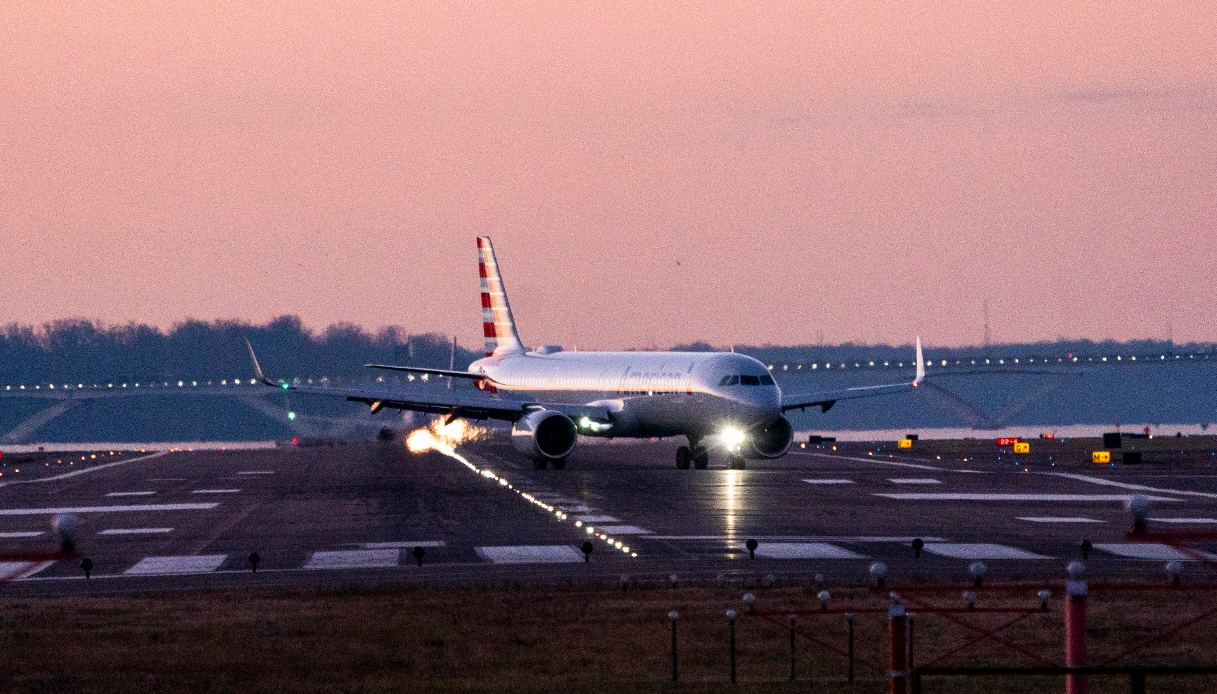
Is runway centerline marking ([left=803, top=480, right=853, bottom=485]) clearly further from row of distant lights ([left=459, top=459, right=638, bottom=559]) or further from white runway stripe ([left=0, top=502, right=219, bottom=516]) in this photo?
white runway stripe ([left=0, top=502, right=219, bottom=516])

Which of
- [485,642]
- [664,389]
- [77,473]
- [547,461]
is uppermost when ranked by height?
[664,389]

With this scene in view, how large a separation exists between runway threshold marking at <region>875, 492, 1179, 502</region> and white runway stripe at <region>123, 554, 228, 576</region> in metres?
22.3

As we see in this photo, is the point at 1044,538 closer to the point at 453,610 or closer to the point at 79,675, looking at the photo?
the point at 453,610

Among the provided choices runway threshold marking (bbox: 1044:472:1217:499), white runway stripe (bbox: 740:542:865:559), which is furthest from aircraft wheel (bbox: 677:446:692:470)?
white runway stripe (bbox: 740:542:865:559)

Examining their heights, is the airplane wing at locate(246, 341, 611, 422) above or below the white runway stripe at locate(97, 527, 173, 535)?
above

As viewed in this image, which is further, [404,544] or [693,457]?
[693,457]

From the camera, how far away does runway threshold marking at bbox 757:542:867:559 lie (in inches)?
1299

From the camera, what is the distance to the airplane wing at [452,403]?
70875 mm

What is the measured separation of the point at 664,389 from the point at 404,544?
103 feet

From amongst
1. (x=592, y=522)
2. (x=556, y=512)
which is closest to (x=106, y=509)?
(x=556, y=512)

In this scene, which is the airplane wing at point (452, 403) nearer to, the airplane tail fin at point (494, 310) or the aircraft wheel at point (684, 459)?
the aircraft wheel at point (684, 459)

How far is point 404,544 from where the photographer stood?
120 ft

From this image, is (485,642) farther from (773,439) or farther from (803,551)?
(773,439)

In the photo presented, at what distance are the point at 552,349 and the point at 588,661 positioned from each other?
Answer: 6288 cm
